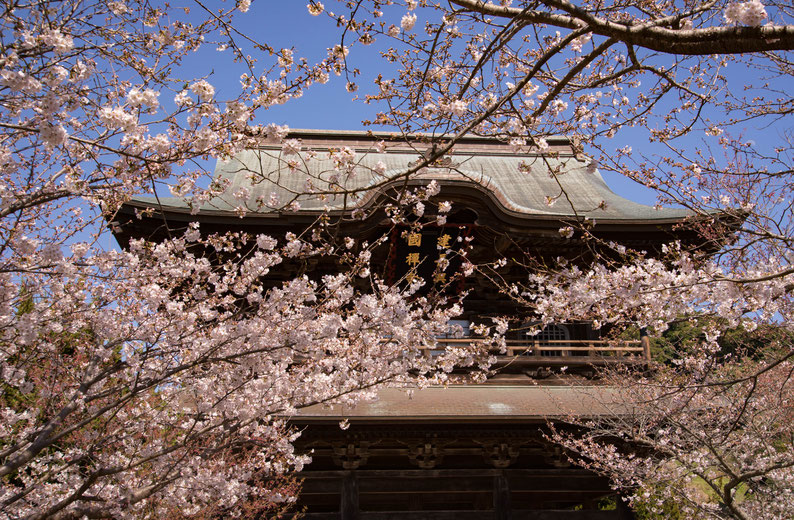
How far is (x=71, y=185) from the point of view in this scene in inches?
140

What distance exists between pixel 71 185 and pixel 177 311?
2.06 meters

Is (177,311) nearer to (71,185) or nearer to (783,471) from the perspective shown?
(71,185)

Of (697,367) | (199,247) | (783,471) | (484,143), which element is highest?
(484,143)

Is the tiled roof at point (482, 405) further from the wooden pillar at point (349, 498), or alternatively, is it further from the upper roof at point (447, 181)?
the upper roof at point (447, 181)

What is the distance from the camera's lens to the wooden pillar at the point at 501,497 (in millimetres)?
7898

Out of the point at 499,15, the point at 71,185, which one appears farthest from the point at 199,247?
the point at 499,15

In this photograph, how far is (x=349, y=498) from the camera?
779 cm

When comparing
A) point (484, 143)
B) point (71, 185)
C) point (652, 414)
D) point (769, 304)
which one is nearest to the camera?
point (71, 185)

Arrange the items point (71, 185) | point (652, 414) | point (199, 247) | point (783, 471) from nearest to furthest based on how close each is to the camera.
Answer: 1. point (71, 185)
2. point (652, 414)
3. point (199, 247)
4. point (783, 471)

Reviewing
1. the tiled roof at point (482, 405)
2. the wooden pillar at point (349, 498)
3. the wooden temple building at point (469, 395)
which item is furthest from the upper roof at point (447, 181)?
the wooden pillar at point (349, 498)

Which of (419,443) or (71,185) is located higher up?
(71,185)

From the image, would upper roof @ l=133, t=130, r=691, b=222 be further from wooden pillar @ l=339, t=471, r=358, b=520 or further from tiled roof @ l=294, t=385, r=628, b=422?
wooden pillar @ l=339, t=471, r=358, b=520

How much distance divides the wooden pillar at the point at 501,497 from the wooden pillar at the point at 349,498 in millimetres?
2013

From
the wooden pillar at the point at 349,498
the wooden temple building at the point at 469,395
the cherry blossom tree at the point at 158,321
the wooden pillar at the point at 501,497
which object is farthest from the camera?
the wooden pillar at the point at 501,497
